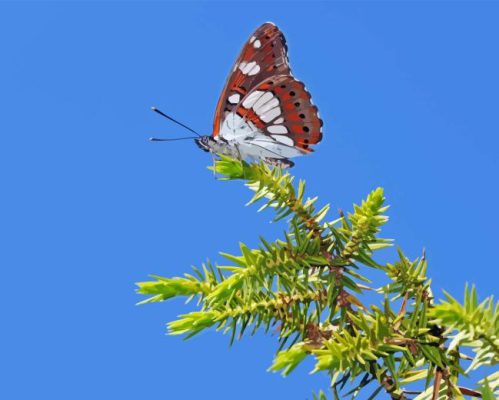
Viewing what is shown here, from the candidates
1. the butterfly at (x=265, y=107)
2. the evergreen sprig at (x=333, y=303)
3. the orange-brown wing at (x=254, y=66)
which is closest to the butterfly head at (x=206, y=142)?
the butterfly at (x=265, y=107)

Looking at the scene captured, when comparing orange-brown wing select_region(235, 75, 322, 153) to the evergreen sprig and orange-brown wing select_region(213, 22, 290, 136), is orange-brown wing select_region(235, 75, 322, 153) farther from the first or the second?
the evergreen sprig

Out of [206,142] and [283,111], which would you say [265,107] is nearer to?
[283,111]

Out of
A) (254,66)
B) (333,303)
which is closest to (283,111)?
(254,66)

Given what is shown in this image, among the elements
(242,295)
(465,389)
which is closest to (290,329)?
(242,295)

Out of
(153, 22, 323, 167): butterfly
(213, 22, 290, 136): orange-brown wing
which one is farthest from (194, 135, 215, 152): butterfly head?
(213, 22, 290, 136): orange-brown wing

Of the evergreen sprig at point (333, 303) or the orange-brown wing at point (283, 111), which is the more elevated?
the orange-brown wing at point (283, 111)

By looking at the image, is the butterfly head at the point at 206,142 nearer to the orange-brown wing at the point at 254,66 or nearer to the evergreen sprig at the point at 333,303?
the orange-brown wing at the point at 254,66
